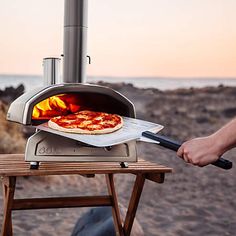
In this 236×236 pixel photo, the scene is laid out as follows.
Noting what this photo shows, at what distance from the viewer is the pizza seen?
215cm

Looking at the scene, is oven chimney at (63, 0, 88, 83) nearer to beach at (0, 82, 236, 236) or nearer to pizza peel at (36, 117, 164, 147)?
pizza peel at (36, 117, 164, 147)

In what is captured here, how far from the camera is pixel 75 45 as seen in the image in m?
2.62

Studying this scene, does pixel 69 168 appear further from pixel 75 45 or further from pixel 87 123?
pixel 75 45

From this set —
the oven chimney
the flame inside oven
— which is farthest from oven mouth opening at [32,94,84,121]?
the oven chimney

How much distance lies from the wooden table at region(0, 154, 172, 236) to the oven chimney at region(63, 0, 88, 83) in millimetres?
531

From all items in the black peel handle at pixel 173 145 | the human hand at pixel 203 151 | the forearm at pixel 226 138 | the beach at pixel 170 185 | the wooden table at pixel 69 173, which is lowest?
the beach at pixel 170 185

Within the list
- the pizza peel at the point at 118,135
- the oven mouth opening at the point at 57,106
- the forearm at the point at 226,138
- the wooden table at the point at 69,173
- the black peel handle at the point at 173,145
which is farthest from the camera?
the oven mouth opening at the point at 57,106

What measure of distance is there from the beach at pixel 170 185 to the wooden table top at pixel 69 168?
1.23m

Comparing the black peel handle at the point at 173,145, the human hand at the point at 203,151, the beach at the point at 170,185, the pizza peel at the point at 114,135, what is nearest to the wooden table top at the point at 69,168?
the pizza peel at the point at 114,135

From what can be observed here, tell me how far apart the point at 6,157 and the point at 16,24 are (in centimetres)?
142

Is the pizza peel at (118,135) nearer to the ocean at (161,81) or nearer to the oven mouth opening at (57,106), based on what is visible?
the oven mouth opening at (57,106)

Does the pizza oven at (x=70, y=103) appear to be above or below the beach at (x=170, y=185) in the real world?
above

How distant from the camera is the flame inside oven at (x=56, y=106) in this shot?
2410 millimetres

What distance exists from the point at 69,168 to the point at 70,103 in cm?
47
